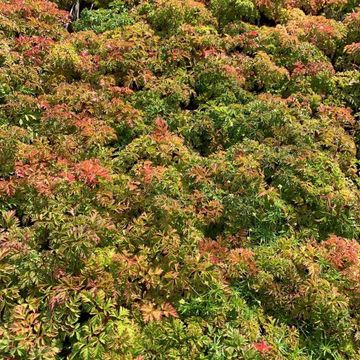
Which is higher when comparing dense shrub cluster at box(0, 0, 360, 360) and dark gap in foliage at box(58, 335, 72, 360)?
dense shrub cluster at box(0, 0, 360, 360)

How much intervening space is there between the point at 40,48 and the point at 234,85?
2466mm

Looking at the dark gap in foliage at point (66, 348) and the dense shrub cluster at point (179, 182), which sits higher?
the dense shrub cluster at point (179, 182)

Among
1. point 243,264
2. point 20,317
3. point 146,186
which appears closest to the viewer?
point 20,317

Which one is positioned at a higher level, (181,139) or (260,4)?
(260,4)

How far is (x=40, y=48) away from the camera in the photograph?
561cm

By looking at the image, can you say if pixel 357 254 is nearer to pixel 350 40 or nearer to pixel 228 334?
pixel 228 334

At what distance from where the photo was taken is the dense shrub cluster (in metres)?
3.35

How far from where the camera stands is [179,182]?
4.28 m

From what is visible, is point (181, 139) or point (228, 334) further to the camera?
point (181, 139)

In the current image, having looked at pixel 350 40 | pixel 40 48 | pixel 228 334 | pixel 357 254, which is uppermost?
pixel 350 40

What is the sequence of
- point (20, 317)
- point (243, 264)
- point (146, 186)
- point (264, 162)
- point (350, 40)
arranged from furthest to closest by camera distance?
point (350, 40), point (264, 162), point (146, 186), point (243, 264), point (20, 317)

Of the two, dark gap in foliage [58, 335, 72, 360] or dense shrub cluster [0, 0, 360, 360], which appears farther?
dense shrub cluster [0, 0, 360, 360]

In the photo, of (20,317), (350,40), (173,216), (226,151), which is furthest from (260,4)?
(20,317)

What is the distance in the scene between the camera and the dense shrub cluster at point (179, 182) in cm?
335
